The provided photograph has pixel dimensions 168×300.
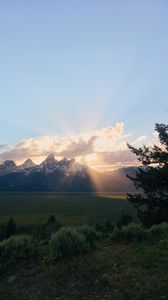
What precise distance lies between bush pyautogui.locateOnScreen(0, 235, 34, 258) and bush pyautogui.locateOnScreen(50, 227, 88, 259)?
0.88 m

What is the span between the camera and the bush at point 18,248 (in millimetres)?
12547

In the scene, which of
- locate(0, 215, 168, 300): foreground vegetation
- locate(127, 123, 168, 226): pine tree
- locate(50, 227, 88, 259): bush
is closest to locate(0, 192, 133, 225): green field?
locate(127, 123, 168, 226): pine tree

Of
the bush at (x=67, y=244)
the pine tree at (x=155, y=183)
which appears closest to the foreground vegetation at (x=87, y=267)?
the bush at (x=67, y=244)

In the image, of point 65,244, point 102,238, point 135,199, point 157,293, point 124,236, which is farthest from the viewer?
point 135,199

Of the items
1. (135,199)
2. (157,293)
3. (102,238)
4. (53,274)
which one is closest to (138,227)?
(102,238)

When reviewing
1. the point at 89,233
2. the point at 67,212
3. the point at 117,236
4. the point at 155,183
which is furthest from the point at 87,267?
the point at 67,212

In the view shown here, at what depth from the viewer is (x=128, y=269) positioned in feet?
34.7

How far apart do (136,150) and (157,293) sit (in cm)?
2161

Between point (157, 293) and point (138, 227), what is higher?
point (138, 227)

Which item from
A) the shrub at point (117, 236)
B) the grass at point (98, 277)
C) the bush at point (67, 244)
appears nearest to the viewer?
the grass at point (98, 277)

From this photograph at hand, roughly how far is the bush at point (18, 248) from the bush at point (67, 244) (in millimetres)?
877

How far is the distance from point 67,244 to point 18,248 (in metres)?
1.64

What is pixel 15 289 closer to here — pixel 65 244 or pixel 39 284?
pixel 39 284

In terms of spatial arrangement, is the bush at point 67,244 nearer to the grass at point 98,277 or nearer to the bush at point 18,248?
the grass at point 98,277
